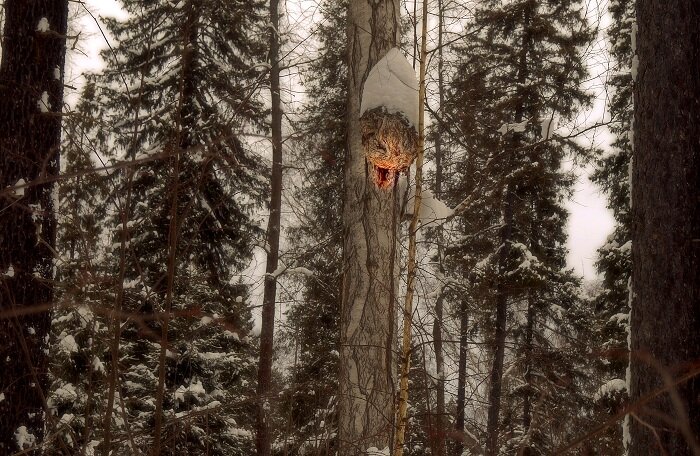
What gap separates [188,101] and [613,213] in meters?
8.79

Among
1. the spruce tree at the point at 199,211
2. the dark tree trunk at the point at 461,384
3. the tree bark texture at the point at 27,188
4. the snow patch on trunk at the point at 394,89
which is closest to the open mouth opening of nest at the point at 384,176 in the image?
the snow patch on trunk at the point at 394,89

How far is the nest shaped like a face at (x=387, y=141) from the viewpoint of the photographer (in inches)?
146

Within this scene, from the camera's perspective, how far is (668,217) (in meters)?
2.78

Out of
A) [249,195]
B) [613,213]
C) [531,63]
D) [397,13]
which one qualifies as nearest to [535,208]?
[613,213]

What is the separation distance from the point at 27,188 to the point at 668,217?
4065 millimetres

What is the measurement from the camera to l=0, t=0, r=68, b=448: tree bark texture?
13.2 feet

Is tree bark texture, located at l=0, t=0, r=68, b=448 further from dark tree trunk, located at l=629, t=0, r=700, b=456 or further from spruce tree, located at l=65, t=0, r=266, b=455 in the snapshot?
spruce tree, located at l=65, t=0, r=266, b=455

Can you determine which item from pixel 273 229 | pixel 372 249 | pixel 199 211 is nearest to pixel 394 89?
pixel 372 249

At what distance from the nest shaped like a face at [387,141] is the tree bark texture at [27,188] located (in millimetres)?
2279

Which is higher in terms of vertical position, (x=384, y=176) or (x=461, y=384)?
(x=384, y=176)

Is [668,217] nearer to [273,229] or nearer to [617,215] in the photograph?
[273,229]

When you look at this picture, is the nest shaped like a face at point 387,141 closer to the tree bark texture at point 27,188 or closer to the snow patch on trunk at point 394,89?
the snow patch on trunk at point 394,89

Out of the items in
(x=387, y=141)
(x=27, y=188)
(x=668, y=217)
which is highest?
(x=387, y=141)

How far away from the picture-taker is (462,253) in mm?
12750
